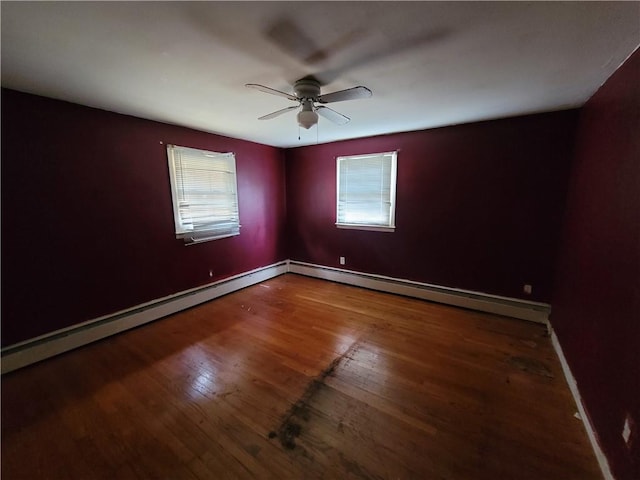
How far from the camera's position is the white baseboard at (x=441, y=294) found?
9.63 ft

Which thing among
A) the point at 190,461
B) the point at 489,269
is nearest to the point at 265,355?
the point at 190,461

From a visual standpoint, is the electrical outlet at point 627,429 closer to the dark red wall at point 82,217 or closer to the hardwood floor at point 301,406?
the hardwood floor at point 301,406

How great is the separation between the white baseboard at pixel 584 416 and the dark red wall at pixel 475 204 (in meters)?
0.89

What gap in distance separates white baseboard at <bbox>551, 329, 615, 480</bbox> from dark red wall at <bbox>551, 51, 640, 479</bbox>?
0.18 feet

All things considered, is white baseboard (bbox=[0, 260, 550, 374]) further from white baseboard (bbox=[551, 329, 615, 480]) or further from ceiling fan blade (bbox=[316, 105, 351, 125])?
ceiling fan blade (bbox=[316, 105, 351, 125])

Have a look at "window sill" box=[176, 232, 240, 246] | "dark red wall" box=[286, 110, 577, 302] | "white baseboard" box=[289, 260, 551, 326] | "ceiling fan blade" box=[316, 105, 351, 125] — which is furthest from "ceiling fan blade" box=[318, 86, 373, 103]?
"white baseboard" box=[289, 260, 551, 326]

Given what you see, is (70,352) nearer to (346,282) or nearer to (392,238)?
(346,282)

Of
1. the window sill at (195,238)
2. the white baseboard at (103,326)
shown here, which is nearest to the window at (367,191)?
the window sill at (195,238)

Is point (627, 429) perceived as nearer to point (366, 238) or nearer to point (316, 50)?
point (316, 50)

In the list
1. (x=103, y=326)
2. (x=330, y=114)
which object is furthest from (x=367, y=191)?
(x=103, y=326)

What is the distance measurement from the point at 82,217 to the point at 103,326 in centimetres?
112

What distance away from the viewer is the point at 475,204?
314cm

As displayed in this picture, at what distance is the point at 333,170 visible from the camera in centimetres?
418

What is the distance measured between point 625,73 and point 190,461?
3.52 meters
